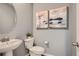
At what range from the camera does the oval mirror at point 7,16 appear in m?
1.95

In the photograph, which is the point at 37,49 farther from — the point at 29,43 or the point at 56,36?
the point at 56,36

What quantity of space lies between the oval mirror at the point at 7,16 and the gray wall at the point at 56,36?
9.8 inches

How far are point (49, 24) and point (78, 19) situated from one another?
335 millimetres

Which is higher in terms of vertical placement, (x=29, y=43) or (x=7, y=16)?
(x=7, y=16)

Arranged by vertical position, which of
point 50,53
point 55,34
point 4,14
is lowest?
point 50,53

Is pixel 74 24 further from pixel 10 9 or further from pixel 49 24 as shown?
pixel 10 9

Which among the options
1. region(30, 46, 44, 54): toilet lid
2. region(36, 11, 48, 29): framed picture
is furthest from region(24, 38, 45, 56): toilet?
region(36, 11, 48, 29): framed picture

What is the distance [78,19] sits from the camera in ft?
6.20

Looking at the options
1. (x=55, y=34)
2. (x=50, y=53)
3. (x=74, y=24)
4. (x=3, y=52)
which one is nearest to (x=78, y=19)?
(x=74, y=24)

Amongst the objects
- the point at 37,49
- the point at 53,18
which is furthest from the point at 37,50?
the point at 53,18

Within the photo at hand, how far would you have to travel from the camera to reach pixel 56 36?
193cm

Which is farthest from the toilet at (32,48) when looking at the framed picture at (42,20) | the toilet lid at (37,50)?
the framed picture at (42,20)

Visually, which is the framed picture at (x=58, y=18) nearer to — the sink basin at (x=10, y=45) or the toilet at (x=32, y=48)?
the toilet at (x=32, y=48)

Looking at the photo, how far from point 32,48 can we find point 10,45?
254mm
